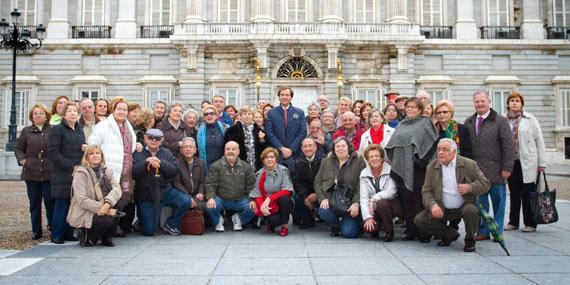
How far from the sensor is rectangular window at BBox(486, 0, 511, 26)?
93.6ft

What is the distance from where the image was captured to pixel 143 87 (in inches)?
1086

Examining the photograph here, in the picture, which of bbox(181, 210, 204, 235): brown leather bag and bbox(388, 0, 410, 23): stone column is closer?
bbox(181, 210, 204, 235): brown leather bag

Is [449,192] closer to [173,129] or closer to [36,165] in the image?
[173,129]

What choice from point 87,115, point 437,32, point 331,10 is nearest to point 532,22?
point 437,32

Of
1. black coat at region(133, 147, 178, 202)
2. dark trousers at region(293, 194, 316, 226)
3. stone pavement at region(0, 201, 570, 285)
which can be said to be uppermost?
black coat at region(133, 147, 178, 202)

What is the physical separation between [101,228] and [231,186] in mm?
2263

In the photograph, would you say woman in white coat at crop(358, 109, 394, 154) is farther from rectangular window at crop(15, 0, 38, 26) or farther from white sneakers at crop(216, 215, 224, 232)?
rectangular window at crop(15, 0, 38, 26)

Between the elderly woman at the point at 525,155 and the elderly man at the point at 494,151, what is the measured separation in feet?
2.42

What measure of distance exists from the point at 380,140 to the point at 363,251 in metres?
2.25

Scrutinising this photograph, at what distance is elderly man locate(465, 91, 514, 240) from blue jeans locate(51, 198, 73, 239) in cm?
621

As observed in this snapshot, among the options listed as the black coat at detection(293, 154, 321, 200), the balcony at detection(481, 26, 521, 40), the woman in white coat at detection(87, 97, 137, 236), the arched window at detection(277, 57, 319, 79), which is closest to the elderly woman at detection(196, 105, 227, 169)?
the woman in white coat at detection(87, 97, 137, 236)

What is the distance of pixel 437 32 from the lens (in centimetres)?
2842

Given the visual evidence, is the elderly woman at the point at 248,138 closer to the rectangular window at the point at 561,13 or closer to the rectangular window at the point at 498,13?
the rectangular window at the point at 498,13

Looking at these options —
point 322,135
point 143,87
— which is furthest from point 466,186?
point 143,87
